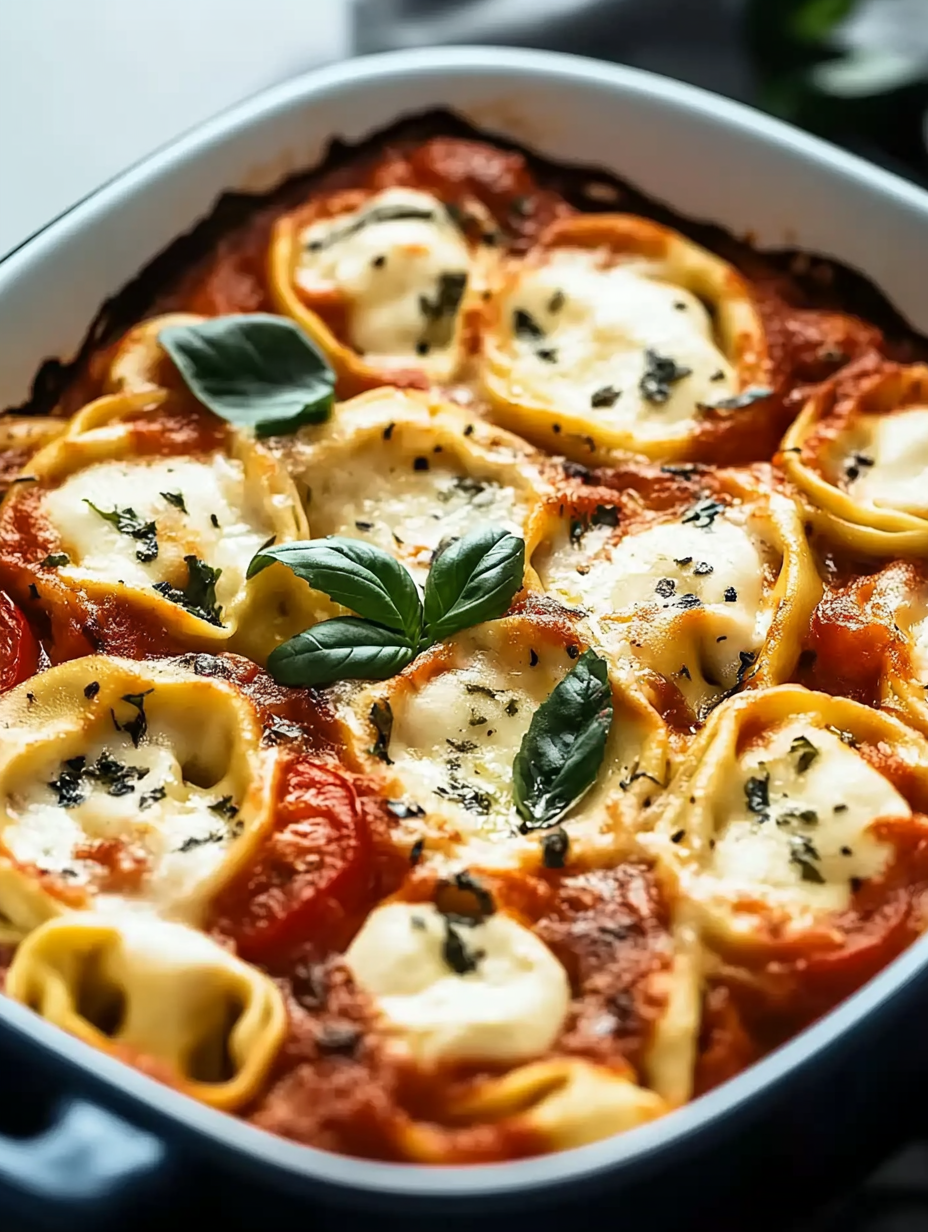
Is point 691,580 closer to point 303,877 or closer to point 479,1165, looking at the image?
point 303,877

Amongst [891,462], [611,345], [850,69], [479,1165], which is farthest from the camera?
[850,69]

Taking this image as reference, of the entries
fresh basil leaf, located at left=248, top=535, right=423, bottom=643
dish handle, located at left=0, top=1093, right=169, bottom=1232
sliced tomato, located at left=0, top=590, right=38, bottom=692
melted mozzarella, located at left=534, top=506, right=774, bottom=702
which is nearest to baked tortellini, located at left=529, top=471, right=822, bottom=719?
melted mozzarella, located at left=534, top=506, right=774, bottom=702

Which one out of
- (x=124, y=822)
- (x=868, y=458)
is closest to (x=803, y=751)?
(x=868, y=458)

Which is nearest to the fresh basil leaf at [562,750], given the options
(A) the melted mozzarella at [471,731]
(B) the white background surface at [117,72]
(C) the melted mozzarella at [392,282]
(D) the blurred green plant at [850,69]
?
(A) the melted mozzarella at [471,731]

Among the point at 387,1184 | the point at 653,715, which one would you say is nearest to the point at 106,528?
the point at 653,715

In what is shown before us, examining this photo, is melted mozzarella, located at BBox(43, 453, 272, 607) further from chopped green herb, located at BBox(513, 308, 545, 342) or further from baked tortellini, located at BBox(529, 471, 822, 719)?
chopped green herb, located at BBox(513, 308, 545, 342)

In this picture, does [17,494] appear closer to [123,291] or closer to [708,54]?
[123,291]
